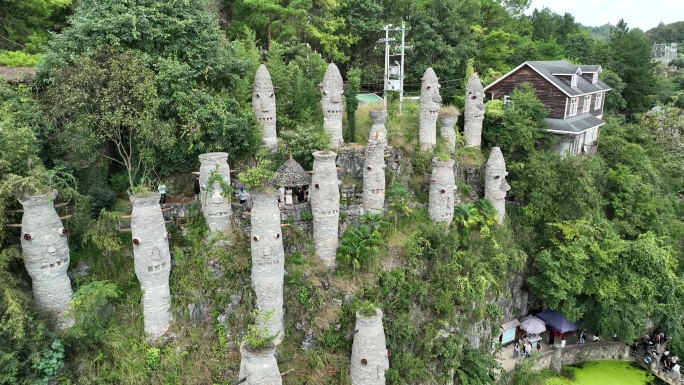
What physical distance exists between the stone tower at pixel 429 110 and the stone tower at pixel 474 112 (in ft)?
7.89

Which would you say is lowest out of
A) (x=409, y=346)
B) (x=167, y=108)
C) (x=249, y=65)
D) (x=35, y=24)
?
(x=409, y=346)

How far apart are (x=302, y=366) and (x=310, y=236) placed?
4.66 meters

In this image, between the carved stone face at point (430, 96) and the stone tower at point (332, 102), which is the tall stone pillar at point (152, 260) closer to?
the stone tower at point (332, 102)

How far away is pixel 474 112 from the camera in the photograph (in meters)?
22.9

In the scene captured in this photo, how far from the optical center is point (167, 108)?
676 inches

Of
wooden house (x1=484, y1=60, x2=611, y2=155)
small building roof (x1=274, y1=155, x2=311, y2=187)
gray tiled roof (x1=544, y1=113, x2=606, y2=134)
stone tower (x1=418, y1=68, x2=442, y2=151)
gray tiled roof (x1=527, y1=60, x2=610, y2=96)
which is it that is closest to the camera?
small building roof (x1=274, y1=155, x2=311, y2=187)

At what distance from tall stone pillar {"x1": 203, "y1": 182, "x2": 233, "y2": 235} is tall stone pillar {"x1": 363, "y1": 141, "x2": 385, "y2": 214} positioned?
5.32 metres

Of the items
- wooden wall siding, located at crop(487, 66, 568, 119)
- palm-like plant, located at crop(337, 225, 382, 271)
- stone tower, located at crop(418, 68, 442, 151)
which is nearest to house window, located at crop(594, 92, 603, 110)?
wooden wall siding, located at crop(487, 66, 568, 119)

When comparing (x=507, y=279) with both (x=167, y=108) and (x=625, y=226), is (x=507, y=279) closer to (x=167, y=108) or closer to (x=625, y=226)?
(x=625, y=226)

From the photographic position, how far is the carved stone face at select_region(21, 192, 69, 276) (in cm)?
1348

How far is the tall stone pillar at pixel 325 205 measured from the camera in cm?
1617

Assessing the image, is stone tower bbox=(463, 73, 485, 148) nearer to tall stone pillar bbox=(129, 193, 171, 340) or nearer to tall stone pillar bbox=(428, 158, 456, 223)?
tall stone pillar bbox=(428, 158, 456, 223)

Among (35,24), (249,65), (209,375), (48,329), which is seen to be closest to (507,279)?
(209,375)

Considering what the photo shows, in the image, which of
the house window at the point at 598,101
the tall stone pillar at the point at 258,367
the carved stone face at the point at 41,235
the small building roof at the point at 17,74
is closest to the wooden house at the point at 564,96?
the house window at the point at 598,101
